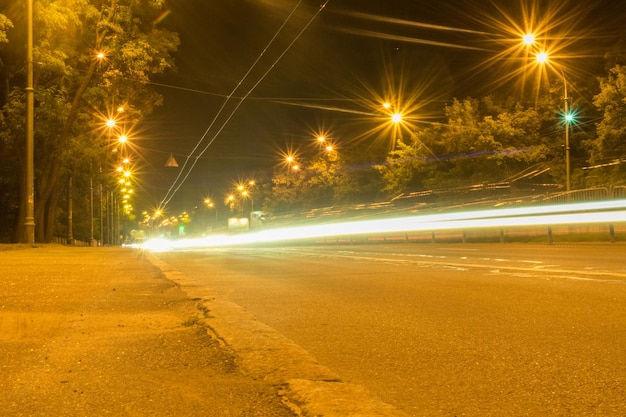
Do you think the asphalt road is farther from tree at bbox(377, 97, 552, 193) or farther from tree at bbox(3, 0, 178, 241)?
tree at bbox(377, 97, 552, 193)

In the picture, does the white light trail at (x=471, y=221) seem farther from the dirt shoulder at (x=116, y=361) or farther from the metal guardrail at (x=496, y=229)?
the dirt shoulder at (x=116, y=361)

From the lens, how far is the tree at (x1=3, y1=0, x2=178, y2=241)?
26.5 metres

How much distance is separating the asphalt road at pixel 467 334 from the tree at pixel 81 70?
1773cm

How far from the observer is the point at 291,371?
500 cm

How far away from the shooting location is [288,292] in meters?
10.9

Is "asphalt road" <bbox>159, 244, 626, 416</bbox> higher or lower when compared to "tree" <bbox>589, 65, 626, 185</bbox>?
lower

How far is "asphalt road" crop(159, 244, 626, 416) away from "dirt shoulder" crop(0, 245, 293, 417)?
0.92 meters

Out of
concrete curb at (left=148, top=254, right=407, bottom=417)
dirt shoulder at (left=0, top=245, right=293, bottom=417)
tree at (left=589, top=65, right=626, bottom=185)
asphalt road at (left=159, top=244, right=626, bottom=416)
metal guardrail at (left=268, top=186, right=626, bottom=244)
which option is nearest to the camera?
concrete curb at (left=148, top=254, right=407, bottom=417)

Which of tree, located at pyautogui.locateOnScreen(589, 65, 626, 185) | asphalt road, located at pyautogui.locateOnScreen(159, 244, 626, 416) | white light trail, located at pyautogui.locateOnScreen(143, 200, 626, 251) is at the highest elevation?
tree, located at pyautogui.locateOnScreen(589, 65, 626, 185)

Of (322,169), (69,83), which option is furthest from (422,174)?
(69,83)

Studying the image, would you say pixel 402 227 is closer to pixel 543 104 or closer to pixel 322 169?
pixel 543 104

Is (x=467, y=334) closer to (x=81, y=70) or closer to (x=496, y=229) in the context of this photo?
(x=81, y=70)

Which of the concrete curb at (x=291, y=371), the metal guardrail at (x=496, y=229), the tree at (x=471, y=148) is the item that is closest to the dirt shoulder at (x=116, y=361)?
the concrete curb at (x=291, y=371)

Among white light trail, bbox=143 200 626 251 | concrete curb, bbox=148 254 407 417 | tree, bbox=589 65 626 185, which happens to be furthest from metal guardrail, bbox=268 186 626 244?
concrete curb, bbox=148 254 407 417
